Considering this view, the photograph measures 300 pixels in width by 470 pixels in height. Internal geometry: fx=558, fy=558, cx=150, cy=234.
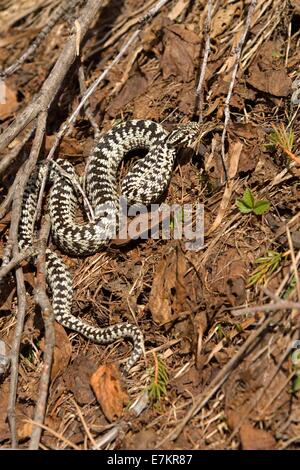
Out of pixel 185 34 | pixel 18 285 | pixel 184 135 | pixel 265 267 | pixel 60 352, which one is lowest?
pixel 60 352

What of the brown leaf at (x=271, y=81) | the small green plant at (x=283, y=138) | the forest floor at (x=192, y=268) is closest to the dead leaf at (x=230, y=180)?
the forest floor at (x=192, y=268)

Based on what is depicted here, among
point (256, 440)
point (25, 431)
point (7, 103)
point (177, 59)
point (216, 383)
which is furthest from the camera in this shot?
point (7, 103)

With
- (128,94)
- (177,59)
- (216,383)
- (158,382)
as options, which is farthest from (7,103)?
(216,383)

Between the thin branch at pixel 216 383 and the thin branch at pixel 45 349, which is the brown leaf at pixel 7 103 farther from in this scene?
the thin branch at pixel 216 383

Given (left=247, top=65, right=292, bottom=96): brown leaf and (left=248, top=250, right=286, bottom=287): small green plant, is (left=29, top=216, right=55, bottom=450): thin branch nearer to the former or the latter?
(left=248, top=250, right=286, bottom=287): small green plant

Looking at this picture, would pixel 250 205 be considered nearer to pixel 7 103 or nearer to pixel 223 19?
pixel 223 19

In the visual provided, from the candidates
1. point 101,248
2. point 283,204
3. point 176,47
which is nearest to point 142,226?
point 101,248

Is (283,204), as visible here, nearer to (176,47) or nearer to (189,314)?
(189,314)
